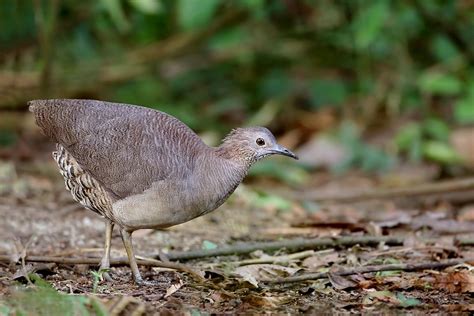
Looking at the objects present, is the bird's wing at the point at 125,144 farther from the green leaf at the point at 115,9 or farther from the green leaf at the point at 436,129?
the green leaf at the point at 436,129

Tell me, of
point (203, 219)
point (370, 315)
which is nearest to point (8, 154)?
point (203, 219)

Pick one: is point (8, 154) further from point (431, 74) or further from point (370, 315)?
point (370, 315)

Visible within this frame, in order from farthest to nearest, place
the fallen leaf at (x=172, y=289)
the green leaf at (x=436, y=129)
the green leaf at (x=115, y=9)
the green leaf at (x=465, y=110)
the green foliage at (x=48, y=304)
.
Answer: the green leaf at (x=436, y=129), the green leaf at (x=465, y=110), the green leaf at (x=115, y=9), the fallen leaf at (x=172, y=289), the green foliage at (x=48, y=304)

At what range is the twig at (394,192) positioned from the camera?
7645 millimetres

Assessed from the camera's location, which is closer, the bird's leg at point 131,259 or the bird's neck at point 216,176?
the bird's neck at point 216,176

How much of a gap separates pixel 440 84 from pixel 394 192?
2024 mm

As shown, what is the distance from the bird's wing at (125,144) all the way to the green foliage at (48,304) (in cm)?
84

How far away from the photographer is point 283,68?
10.7 metres

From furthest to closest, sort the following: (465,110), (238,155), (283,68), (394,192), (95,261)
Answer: (283,68) → (465,110) → (394,192) → (95,261) → (238,155)

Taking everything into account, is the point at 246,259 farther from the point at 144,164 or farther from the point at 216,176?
the point at 144,164

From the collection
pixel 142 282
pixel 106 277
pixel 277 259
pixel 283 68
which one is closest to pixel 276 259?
pixel 277 259

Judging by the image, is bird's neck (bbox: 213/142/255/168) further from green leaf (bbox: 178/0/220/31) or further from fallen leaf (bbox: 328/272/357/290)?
green leaf (bbox: 178/0/220/31)

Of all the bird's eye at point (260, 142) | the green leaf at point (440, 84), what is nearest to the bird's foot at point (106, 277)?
the bird's eye at point (260, 142)

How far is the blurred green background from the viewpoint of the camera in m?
9.09
